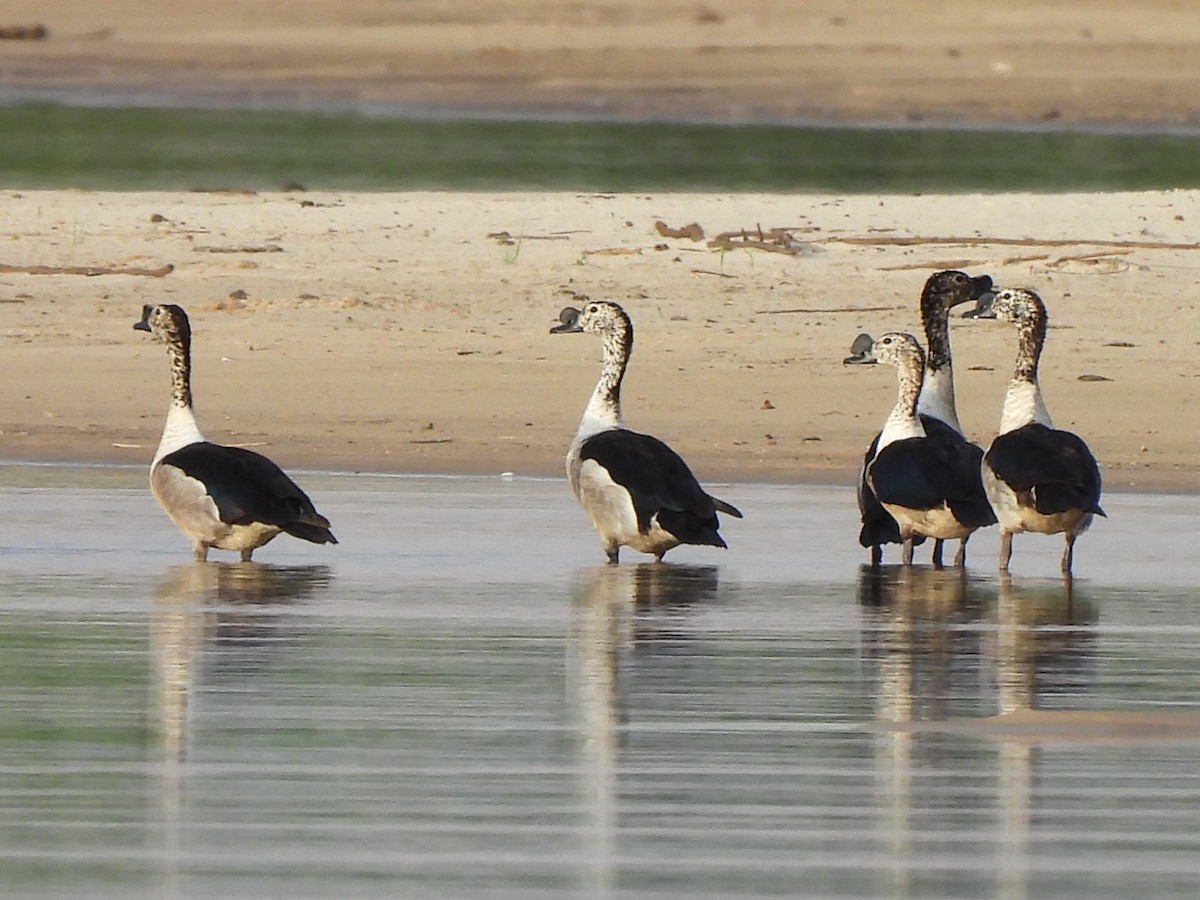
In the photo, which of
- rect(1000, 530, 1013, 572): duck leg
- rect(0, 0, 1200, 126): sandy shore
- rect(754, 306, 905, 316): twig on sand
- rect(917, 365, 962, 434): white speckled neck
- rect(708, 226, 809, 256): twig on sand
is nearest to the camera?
rect(1000, 530, 1013, 572): duck leg

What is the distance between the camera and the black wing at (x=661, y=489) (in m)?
11.7

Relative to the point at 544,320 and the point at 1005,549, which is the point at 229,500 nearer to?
the point at 1005,549

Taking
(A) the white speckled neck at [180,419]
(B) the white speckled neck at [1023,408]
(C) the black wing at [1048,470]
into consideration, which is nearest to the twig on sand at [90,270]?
(A) the white speckled neck at [180,419]

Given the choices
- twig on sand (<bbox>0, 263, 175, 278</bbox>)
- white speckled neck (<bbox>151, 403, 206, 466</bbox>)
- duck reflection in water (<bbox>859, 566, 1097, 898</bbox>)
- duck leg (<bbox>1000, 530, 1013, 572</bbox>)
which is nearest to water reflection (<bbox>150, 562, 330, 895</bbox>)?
white speckled neck (<bbox>151, 403, 206, 466</bbox>)

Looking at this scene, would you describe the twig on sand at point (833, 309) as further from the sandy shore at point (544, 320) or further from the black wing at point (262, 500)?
the black wing at point (262, 500)

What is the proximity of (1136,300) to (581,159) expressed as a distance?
34.7ft

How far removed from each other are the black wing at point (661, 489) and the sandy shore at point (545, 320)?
2.88 metres

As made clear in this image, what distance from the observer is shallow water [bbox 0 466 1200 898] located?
6.52 m

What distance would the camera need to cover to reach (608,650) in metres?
9.47

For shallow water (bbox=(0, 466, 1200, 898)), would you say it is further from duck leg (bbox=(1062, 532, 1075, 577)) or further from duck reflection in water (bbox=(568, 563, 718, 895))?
duck leg (bbox=(1062, 532, 1075, 577))

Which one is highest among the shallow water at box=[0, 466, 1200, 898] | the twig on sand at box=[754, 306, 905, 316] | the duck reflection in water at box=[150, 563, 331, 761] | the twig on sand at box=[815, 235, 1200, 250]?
the twig on sand at box=[815, 235, 1200, 250]

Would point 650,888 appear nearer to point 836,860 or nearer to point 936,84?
point 836,860

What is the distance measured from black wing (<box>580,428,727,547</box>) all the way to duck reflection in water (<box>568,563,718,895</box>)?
0.18m

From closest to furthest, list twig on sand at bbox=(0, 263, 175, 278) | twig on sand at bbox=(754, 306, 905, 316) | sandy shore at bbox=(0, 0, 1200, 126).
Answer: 1. twig on sand at bbox=(754, 306, 905, 316)
2. twig on sand at bbox=(0, 263, 175, 278)
3. sandy shore at bbox=(0, 0, 1200, 126)
